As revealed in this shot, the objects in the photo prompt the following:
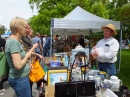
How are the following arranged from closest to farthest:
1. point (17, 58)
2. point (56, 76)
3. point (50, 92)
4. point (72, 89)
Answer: point (17, 58), point (72, 89), point (50, 92), point (56, 76)

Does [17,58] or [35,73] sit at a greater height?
[17,58]

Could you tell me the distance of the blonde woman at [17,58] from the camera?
201cm

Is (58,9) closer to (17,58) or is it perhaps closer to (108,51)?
(108,51)

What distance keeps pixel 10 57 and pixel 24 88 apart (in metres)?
0.42

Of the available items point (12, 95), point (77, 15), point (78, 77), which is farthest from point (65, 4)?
point (78, 77)

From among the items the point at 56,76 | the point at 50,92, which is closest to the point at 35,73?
the point at 56,76

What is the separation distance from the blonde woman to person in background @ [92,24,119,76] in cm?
129

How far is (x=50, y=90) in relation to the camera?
2.30 metres

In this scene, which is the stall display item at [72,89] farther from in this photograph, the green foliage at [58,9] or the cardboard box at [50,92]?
the green foliage at [58,9]

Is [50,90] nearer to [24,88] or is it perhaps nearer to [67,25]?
[24,88]

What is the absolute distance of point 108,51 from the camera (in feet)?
10.4

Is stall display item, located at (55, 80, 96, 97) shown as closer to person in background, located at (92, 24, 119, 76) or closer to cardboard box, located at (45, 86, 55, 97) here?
cardboard box, located at (45, 86, 55, 97)

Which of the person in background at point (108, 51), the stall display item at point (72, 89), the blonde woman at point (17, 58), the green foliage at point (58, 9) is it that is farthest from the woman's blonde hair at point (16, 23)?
the green foliage at point (58, 9)

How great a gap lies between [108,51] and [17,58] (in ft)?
5.61
